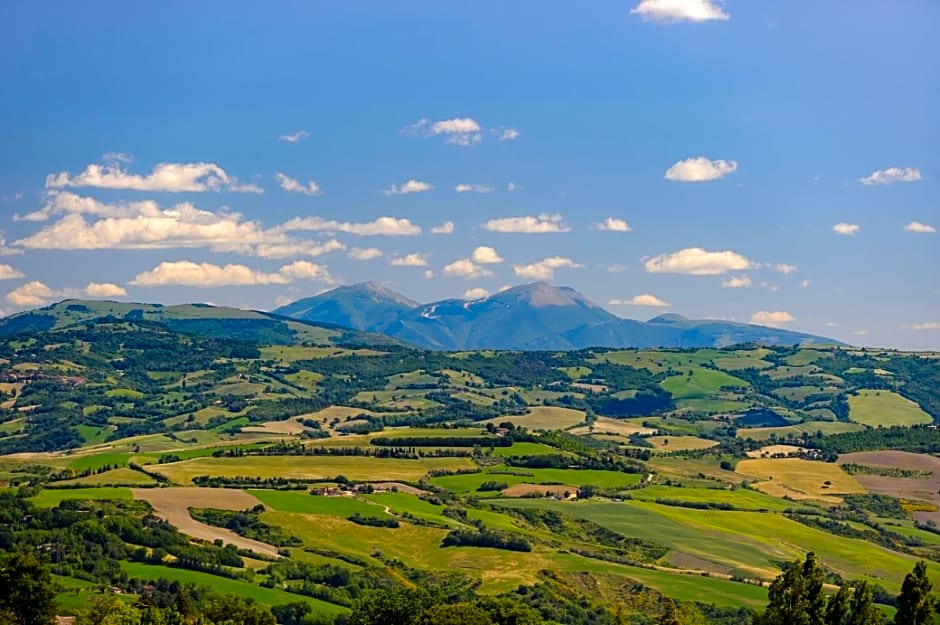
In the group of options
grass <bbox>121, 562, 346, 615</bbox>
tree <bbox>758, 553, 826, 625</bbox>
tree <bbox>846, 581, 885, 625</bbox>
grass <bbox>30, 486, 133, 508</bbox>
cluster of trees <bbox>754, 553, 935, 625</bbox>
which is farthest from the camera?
grass <bbox>30, 486, 133, 508</bbox>

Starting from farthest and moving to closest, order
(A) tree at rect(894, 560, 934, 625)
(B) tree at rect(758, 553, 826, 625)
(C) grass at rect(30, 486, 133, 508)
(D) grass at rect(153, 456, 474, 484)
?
(D) grass at rect(153, 456, 474, 484) < (C) grass at rect(30, 486, 133, 508) < (B) tree at rect(758, 553, 826, 625) < (A) tree at rect(894, 560, 934, 625)

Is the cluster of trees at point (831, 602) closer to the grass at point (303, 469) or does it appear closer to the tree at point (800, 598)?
the tree at point (800, 598)

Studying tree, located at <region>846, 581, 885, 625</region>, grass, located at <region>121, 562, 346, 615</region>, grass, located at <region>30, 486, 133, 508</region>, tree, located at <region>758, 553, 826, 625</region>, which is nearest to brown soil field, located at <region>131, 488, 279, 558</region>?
grass, located at <region>30, 486, 133, 508</region>

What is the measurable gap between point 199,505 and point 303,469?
40.9 meters

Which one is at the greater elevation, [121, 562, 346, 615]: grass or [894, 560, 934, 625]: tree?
[894, 560, 934, 625]: tree

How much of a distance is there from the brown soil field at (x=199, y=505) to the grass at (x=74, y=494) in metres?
2.18

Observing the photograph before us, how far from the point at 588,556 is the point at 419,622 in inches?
2240

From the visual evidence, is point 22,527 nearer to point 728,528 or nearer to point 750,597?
point 750,597

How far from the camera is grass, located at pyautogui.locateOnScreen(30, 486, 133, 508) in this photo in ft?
463

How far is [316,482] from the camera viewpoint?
178 m

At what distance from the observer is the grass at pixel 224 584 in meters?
106

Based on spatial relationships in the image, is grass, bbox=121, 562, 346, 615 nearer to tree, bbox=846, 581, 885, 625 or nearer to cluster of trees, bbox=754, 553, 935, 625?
cluster of trees, bbox=754, 553, 935, 625

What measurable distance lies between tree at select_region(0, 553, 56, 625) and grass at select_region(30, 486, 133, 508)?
54.0 meters

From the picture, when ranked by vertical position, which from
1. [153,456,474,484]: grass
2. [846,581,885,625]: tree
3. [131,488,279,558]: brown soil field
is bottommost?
[131,488,279,558]: brown soil field
